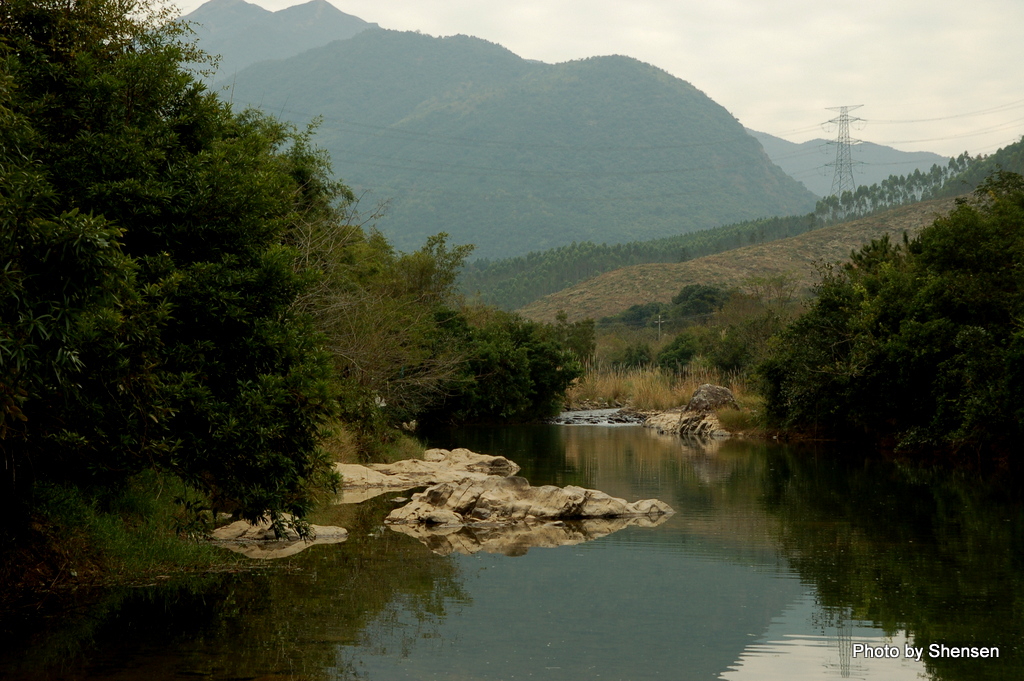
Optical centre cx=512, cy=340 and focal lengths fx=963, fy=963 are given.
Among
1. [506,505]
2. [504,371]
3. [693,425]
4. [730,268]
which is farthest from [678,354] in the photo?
[506,505]

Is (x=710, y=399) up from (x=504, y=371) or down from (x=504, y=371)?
down

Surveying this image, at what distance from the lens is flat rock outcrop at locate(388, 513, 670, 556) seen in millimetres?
15109

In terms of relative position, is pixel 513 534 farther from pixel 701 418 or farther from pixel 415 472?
pixel 701 418

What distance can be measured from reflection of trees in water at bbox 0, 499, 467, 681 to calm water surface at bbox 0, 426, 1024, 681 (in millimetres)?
30

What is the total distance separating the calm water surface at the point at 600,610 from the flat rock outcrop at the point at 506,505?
906 millimetres

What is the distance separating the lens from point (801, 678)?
880cm

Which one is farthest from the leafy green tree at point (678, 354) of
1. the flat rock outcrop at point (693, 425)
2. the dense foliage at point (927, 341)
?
the dense foliage at point (927, 341)

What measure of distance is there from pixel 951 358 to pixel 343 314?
1701cm

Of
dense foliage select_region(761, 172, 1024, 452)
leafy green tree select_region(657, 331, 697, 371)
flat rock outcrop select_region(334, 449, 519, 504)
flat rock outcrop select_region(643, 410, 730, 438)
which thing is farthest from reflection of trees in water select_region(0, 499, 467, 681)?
leafy green tree select_region(657, 331, 697, 371)

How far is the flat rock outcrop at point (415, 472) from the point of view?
22.0m

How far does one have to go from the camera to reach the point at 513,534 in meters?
16.4

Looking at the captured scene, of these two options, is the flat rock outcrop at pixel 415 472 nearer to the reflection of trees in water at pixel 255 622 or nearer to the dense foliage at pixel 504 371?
the reflection of trees in water at pixel 255 622

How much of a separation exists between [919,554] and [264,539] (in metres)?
9.90

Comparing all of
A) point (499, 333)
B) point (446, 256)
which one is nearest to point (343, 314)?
point (446, 256)
